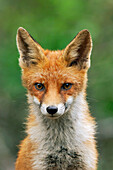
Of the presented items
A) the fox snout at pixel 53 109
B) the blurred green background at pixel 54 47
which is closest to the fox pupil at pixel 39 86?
the fox snout at pixel 53 109

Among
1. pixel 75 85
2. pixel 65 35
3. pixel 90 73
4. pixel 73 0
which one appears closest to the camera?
pixel 75 85

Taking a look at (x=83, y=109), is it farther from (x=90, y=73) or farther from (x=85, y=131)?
(x=90, y=73)

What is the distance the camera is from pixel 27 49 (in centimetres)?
700

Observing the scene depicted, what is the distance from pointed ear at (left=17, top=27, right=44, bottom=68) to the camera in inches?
265

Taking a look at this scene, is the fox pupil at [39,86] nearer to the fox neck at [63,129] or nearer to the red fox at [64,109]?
the red fox at [64,109]

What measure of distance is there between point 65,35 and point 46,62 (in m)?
5.61

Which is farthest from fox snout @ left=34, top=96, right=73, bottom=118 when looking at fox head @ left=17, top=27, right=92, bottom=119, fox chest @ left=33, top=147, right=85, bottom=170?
fox chest @ left=33, top=147, right=85, bottom=170

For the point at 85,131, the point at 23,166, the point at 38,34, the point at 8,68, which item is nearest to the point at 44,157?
the point at 23,166

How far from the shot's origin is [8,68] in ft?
41.0

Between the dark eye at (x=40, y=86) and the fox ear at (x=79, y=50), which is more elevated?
the fox ear at (x=79, y=50)

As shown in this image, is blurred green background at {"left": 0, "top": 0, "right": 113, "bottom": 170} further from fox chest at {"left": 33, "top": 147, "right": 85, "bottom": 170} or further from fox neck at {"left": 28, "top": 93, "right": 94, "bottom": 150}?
fox chest at {"left": 33, "top": 147, "right": 85, "bottom": 170}

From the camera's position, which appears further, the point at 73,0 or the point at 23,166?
the point at 73,0

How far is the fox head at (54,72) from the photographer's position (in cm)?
618

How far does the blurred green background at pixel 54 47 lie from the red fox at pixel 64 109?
4677mm
